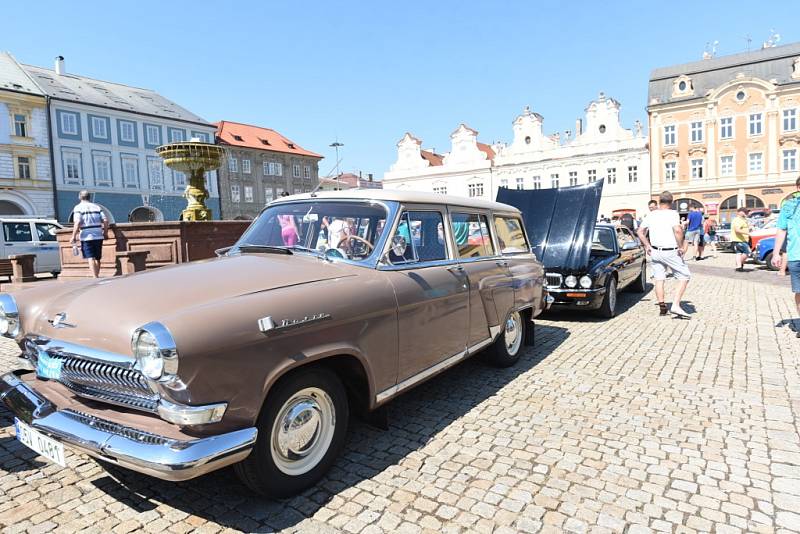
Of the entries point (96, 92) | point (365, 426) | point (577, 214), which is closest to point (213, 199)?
point (96, 92)

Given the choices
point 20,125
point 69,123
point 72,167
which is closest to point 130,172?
point 72,167

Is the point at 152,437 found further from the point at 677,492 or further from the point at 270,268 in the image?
the point at 677,492

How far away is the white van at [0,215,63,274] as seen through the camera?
14969mm

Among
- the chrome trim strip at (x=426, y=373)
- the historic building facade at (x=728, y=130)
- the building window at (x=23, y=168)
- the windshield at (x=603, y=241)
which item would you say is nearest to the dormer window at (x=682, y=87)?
the historic building facade at (x=728, y=130)

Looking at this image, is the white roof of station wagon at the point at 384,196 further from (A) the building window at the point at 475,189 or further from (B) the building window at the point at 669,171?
(A) the building window at the point at 475,189

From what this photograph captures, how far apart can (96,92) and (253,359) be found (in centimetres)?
4786

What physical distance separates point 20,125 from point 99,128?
17.2ft

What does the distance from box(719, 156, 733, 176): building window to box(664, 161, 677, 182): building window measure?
3583 mm

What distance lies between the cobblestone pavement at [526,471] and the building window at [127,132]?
43397mm

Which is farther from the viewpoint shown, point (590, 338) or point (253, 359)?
point (590, 338)

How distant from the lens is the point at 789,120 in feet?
137

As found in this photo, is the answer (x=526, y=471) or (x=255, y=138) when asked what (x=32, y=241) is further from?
(x=255, y=138)

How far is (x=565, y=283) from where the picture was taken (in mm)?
7535

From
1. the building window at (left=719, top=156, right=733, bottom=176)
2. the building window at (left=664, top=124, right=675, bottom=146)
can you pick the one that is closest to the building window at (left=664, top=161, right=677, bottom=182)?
the building window at (left=664, top=124, right=675, bottom=146)
